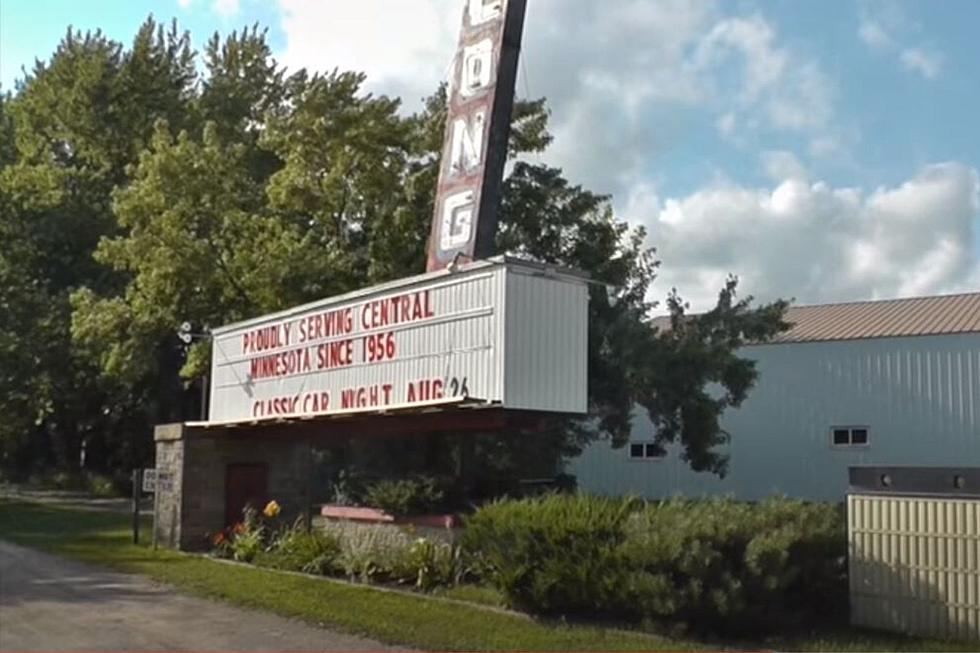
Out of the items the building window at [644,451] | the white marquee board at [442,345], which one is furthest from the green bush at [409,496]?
the building window at [644,451]

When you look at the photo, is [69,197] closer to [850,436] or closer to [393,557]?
[850,436]

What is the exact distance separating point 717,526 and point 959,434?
2270 cm

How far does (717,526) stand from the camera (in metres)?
13.5

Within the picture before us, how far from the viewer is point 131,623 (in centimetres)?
1417

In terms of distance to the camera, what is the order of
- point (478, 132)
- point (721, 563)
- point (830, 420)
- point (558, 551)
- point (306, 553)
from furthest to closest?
point (830, 420) → point (306, 553) → point (478, 132) → point (558, 551) → point (721, 563)

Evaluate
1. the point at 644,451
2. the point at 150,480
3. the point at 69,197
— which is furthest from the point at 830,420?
the point at 69,197

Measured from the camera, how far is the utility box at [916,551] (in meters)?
13.4

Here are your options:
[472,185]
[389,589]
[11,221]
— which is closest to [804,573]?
[389,589]

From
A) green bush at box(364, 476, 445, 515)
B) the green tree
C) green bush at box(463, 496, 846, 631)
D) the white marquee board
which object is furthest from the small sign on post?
the green tree

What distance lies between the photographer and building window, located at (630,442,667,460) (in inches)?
1548

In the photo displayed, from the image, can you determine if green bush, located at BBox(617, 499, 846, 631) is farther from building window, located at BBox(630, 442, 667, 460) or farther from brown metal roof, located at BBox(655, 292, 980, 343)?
building window, located at BBox(630, 442, 667, 460)

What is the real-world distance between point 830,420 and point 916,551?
23.4m

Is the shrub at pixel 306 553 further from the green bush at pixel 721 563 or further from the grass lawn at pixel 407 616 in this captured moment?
the green bush at pixel 721 563

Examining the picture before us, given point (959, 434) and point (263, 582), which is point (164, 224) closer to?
point (263, 582)
